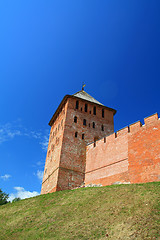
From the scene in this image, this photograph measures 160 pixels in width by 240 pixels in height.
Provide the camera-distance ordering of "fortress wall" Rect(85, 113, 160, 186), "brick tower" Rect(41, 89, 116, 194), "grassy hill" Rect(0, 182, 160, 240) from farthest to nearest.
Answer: "brick tower" Rect(41, 89, 116, 194)
"fortress wall" Rect(85, 113, 160, 186)
"grassy hill" Rect(0, 182, 160, 240)

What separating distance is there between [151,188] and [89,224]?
4.58 meters

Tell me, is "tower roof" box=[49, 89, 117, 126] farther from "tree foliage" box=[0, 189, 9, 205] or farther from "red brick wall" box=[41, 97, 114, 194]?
"tree foliage" box=[0, 189, 9, 205]

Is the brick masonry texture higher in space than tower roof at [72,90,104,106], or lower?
lower

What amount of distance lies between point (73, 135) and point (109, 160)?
6186 millimetres

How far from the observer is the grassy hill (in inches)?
335

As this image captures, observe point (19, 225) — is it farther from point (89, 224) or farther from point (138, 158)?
point (138, 158)

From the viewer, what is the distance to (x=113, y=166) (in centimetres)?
1919

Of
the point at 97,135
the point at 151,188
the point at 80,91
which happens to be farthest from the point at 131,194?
the point at 80,91

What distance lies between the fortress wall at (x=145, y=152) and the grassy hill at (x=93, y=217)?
2761 millimetres

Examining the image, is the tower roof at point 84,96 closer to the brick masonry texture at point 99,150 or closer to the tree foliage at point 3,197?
the brick masonry texture at point 99,150

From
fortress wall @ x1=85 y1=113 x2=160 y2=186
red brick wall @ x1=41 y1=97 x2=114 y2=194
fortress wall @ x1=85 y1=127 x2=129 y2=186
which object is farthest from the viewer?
red brick wall @ x1=41 y1=97 x2=114 y2=194

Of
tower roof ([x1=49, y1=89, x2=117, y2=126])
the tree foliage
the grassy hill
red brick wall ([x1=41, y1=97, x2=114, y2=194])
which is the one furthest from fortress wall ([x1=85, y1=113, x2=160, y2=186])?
the tree foliage

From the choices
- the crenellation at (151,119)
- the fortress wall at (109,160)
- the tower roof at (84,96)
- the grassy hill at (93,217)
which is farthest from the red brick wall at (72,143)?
the crenellation at (151,119)

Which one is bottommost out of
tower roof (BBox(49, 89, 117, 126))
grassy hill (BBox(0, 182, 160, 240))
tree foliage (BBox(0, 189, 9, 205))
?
grassy hill (BBox(0, 182, 160, 240))
